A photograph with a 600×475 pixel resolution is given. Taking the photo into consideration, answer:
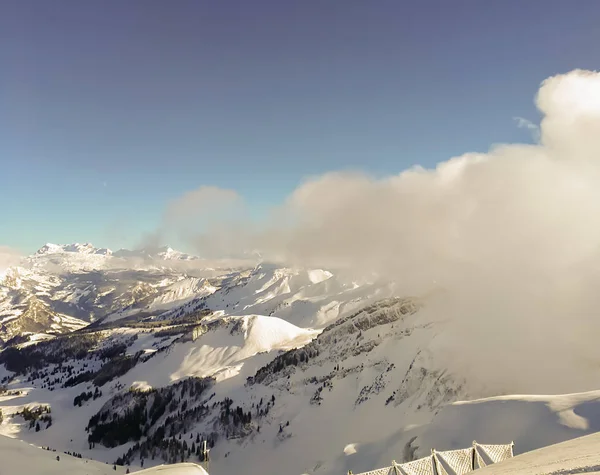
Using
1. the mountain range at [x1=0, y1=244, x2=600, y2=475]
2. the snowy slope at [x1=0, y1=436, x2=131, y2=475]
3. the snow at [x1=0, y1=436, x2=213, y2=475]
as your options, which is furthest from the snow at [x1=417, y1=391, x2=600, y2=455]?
the snowy slope at [x1=0, y1=436, x2=131, y2=475]

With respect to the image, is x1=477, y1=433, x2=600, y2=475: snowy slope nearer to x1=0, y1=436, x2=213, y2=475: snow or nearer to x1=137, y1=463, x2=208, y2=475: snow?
x1=137, y1=463, x2=208, y2=475: snow

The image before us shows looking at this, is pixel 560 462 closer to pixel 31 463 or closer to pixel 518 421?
pixel 518 421

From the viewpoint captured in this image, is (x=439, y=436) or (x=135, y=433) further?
(x=135, y=433)

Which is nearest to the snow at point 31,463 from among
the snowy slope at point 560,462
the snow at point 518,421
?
the snow at point 518,421

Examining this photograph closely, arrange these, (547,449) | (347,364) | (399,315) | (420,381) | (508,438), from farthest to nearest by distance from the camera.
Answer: (399,315)
(347,364)
(420,381)
(508,438)
(547,449)

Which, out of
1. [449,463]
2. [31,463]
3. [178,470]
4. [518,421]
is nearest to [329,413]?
[518,421]

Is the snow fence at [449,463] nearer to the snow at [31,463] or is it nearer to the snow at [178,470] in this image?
the snow at [178,470]

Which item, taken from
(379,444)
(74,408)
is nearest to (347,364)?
(379,444)

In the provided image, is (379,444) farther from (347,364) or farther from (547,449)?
(347,364)
